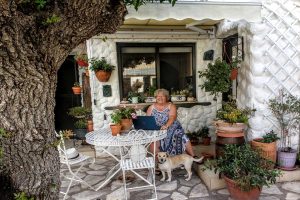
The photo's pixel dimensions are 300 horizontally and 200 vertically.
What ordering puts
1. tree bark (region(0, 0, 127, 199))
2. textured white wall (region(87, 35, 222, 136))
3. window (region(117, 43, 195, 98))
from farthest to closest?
window (region(117, 43, 195, 98)) → textured white wall (region(87, 35, 222, 136)) → tree bark (region(0, 0, 127, 199))

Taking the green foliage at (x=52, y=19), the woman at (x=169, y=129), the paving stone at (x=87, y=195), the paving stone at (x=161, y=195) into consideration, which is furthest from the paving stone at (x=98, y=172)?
the green foliage at (x=52, y=19)

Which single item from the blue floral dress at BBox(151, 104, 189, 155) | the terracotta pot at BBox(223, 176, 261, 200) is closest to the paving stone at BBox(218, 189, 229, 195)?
the terracotta pot at BBox(223, 176, 261, 200)

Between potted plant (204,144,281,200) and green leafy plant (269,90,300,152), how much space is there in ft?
3.20

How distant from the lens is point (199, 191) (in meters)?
3.53

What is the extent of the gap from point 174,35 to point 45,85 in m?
4.23

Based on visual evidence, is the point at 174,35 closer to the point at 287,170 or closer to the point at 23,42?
the point at 287,170

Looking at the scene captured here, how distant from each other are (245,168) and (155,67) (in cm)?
306

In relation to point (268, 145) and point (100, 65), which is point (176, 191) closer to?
point (268, 145)

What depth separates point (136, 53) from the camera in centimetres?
537

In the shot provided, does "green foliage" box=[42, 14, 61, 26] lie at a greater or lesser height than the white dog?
greater

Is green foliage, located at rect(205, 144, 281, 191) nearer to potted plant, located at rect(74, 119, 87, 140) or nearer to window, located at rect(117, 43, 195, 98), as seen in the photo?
window, located at rect(117, 43, 195, 98)

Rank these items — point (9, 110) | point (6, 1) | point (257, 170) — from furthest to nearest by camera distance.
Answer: point (257, 170), point (9, 110), point (6, 1)

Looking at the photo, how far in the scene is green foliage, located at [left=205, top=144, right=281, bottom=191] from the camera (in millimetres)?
2918

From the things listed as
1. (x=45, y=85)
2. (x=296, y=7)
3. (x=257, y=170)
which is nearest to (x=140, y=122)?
(x=257, y=170)
